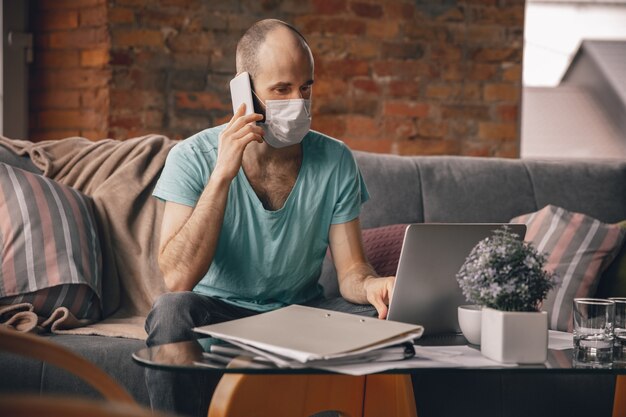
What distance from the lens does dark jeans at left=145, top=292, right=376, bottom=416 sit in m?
1.32

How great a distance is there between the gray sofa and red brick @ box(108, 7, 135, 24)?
1.04 meters

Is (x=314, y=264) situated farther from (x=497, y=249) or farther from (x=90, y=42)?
(x=90, y=42)

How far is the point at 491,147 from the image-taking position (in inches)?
131

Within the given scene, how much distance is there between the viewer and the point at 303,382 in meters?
1.26

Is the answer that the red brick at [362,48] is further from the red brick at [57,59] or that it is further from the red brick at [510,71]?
the red brick at [57,59]

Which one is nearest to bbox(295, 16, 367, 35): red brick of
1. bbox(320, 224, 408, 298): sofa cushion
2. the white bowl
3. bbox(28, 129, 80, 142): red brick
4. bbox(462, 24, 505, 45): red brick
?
bbox(462, 24, 505, 45): red brick

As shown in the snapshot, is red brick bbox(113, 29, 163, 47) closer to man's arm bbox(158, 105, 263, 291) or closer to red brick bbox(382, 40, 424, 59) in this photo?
red brick bbox(382, 40, 424, 59)

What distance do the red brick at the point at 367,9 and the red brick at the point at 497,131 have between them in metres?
0.63

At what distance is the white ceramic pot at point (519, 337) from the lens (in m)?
1.15

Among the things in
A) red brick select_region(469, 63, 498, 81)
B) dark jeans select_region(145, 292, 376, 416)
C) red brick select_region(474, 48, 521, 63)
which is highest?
red brick select_region(474, 48, 521, 63)

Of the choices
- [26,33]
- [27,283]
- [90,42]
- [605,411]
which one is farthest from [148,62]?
[605,411]

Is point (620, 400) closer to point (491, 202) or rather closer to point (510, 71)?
point (491, 202)

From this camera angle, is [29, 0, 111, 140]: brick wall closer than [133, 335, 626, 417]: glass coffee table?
No

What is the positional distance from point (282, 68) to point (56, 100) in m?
1.75
